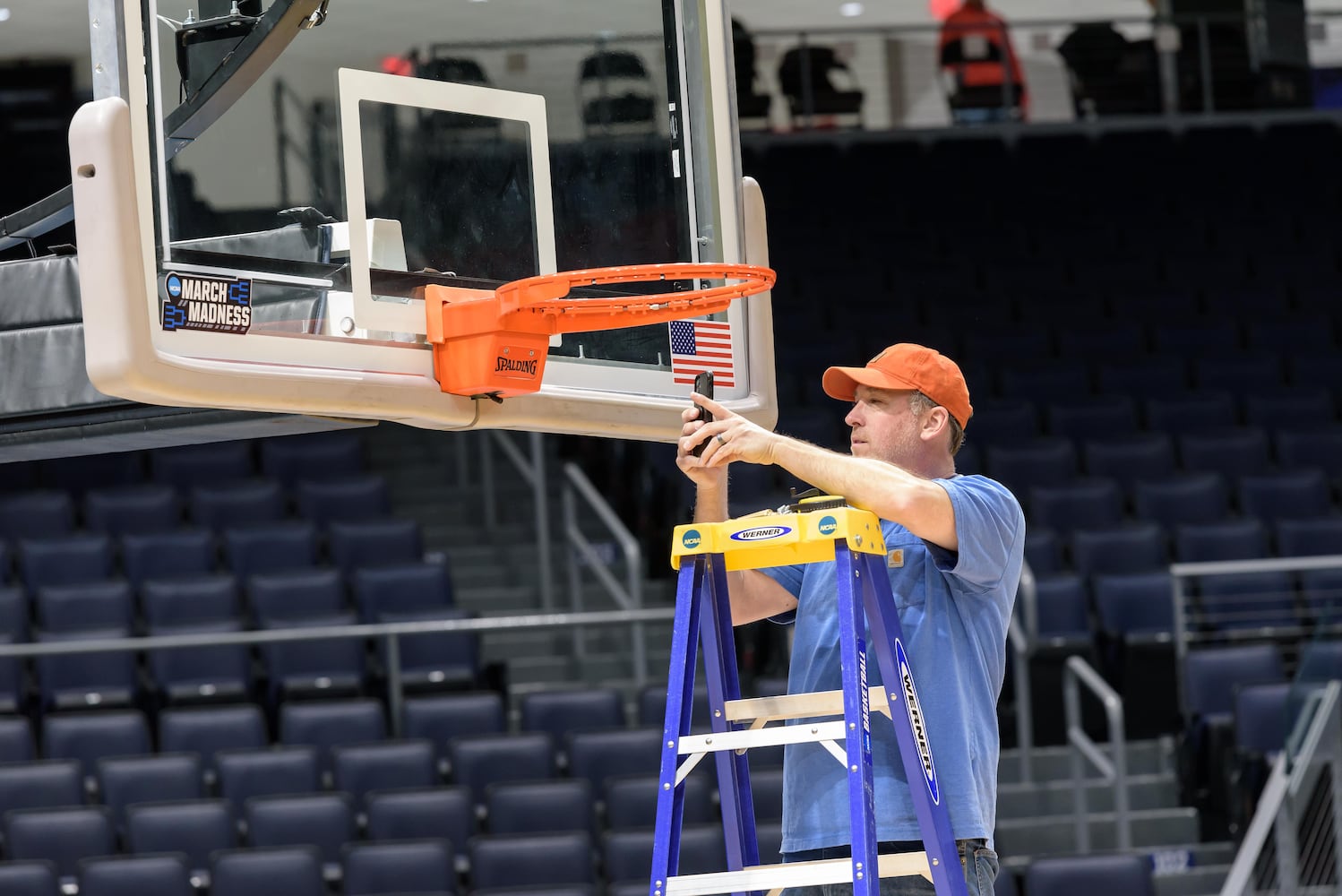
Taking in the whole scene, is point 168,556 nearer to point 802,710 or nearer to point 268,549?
point 268,549

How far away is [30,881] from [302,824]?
107 cm

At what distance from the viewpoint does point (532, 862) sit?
7039mm

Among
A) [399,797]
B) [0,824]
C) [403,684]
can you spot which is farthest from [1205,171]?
[0,824]

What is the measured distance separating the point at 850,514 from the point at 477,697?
17.7 feet

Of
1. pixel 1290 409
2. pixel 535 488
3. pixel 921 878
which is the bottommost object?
pixel 921 878

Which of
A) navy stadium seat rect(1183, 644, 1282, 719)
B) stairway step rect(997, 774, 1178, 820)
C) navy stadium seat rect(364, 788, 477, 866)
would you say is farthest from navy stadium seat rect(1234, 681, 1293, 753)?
navy stadium seat rect(364, 788, 477, 866)

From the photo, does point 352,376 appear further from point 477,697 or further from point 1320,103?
point 1320,103

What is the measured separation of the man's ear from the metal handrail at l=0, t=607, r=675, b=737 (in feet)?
15.2

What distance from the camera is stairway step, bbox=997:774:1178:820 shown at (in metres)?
8.56

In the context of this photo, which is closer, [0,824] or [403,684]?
[0,824]

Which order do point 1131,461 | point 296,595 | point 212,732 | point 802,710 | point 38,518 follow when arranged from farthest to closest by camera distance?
point 1131,461, point 38,518, point 296,595, point 212,732, point 802,710

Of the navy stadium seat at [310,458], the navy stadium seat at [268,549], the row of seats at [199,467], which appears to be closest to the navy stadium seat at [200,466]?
the row of seats at [199,467]

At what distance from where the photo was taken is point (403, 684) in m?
8.70

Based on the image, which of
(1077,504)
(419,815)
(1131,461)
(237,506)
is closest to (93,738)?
(419,815)
